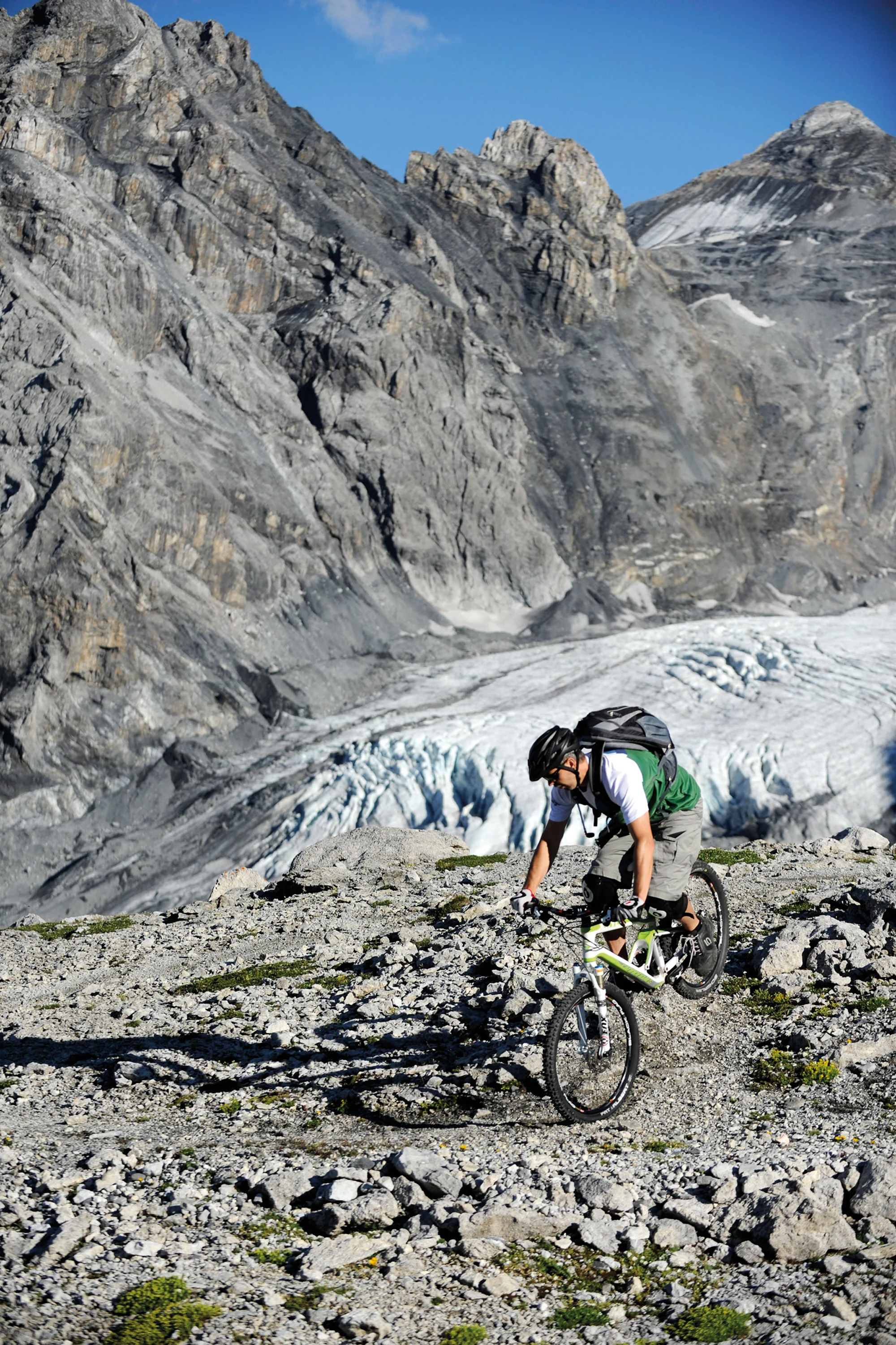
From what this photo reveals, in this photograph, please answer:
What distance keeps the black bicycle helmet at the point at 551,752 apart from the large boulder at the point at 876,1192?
3098mm

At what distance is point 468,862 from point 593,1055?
44.0 feet

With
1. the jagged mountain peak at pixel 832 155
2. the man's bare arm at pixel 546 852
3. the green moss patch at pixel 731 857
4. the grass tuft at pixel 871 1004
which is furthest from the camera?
the jagged mountain peak at pixel 832 155

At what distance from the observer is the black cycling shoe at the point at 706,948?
9.81 m

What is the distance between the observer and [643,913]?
896 centimetres

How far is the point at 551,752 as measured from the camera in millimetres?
7957

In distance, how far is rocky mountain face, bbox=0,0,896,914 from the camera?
65.5m

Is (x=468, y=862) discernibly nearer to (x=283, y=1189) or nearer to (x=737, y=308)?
(x=283, y=1189)

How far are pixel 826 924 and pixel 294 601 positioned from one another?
65032mm

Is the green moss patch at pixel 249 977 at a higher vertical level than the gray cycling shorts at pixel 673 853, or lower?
lower

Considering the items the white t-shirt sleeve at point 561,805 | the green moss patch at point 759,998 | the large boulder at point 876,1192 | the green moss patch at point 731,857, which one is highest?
the white t-shirt sleeve at point 561,805

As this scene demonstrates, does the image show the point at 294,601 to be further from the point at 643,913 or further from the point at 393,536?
the point at 643,913

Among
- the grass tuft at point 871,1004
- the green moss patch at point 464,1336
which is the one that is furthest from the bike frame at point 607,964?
the green moss patch at point 464,1336

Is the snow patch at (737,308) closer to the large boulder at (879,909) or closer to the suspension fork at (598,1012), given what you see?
the large boulder at (879,909)

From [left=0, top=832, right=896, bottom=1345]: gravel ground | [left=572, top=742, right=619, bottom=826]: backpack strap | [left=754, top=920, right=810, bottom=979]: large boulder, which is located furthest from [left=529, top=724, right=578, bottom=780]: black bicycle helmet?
[left=754, top=920, right=810, bottom=979]: large boulder
